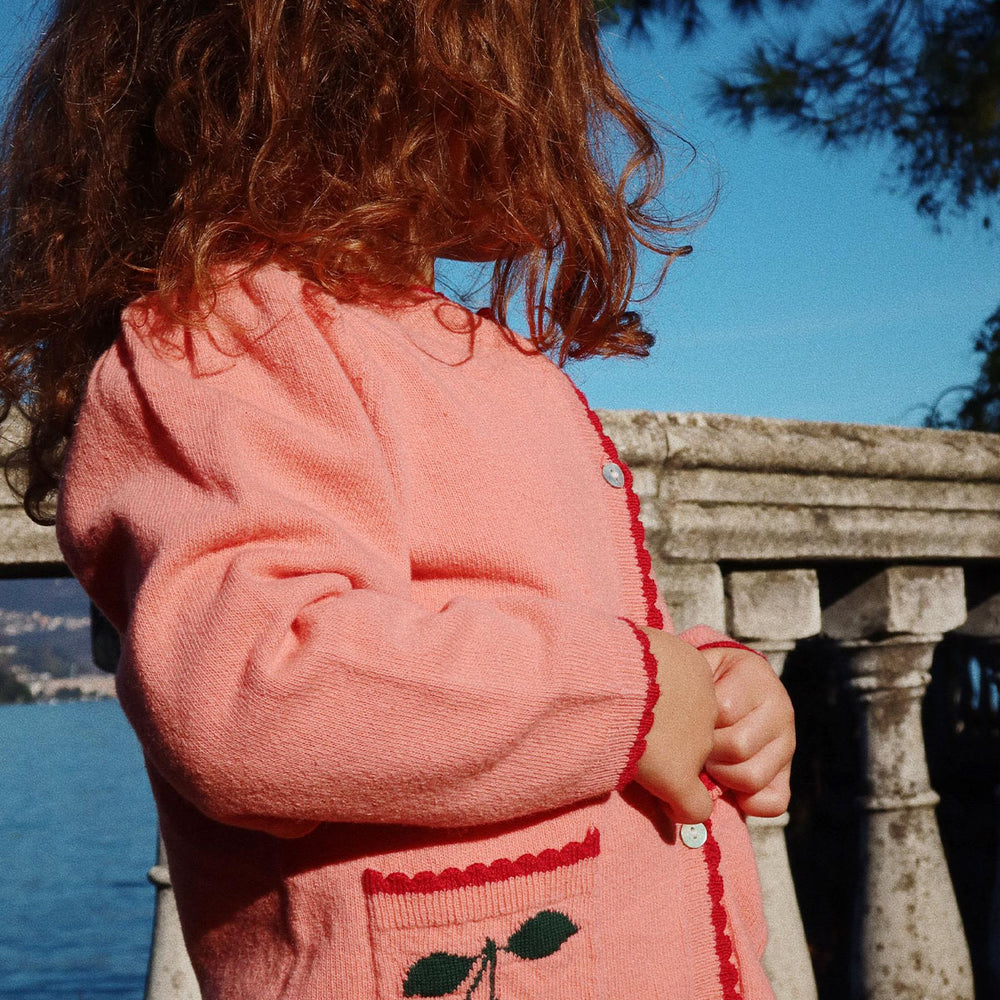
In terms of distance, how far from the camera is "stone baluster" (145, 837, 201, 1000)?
183 centimetres

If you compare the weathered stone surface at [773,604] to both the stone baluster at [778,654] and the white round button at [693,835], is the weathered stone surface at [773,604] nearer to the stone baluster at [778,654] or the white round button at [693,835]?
the stone baluster at [778,654]

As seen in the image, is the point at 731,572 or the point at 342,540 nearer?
the point at 342,540

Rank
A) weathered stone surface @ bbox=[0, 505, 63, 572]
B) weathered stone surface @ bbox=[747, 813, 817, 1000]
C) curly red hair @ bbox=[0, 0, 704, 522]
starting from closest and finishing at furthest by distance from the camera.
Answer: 1. curly red hair @ bbox=[0, 0, 704, 522]
2. weathered stone surface @ bbox=[0, 505, 63, 572]
3. weathered stone surface @ bbox=[747, 813, 817, 1000]

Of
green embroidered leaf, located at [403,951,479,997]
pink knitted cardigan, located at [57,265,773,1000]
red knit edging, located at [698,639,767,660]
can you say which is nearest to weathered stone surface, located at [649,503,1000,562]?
red knit edging, located at [698,639,767,660]

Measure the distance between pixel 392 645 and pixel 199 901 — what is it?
0.38 meters

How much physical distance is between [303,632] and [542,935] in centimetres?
35

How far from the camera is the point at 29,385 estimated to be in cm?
129

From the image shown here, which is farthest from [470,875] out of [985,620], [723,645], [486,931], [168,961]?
[985,620]

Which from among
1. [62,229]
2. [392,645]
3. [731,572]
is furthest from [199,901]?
[731,572]

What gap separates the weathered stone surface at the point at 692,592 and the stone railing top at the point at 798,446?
0.19 meters

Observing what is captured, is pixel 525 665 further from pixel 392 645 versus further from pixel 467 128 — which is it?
pixel 467 128

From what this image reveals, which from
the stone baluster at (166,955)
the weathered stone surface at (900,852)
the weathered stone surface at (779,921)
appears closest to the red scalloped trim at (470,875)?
the stone baluster at (166,955)

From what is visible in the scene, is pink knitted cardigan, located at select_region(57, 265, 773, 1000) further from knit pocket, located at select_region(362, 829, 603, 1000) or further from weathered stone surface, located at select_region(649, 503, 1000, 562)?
weathered stone surface, located at select_region(649, 503, 1000, 562)

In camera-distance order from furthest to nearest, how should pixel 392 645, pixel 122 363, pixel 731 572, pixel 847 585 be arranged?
1. pixel 847 585
2. pixel 731 572
3. pixel 122 363
4. pixel 392 645
